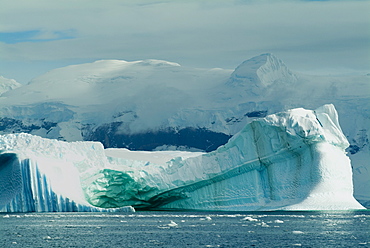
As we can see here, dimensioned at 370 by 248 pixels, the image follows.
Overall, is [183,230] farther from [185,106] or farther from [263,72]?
[263,72]

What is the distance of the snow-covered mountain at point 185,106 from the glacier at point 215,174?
37478 millimetres

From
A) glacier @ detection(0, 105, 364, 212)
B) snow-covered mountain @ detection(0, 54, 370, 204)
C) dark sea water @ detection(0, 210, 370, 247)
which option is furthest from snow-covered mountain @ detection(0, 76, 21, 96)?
dark sea water @ detection(0, 210, 370, 247)

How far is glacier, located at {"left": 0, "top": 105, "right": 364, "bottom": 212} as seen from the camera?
38.8m

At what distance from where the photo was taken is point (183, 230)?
105ft

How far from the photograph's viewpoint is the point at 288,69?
311 ft

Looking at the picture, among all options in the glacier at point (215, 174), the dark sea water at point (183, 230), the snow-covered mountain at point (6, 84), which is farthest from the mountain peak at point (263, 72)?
the dark sea water at point (183, 230)

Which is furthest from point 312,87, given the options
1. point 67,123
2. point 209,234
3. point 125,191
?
point 209,234

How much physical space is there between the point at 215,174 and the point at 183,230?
10284 millimetres

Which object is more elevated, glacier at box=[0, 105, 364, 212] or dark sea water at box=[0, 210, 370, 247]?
glacier at box=[0, 105, 364, 212]

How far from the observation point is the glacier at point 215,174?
38.8m

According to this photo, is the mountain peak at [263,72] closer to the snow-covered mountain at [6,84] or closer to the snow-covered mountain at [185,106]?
the snow-covered mountain at [185,106]

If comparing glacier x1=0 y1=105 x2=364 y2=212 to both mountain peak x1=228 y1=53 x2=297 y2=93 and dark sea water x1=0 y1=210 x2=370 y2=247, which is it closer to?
Answer: dark sea water x1=0 y1=210 x2=370 y2=247

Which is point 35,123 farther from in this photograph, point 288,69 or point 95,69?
point 288,69

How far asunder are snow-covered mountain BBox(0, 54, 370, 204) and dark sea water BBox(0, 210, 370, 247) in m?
41.4
